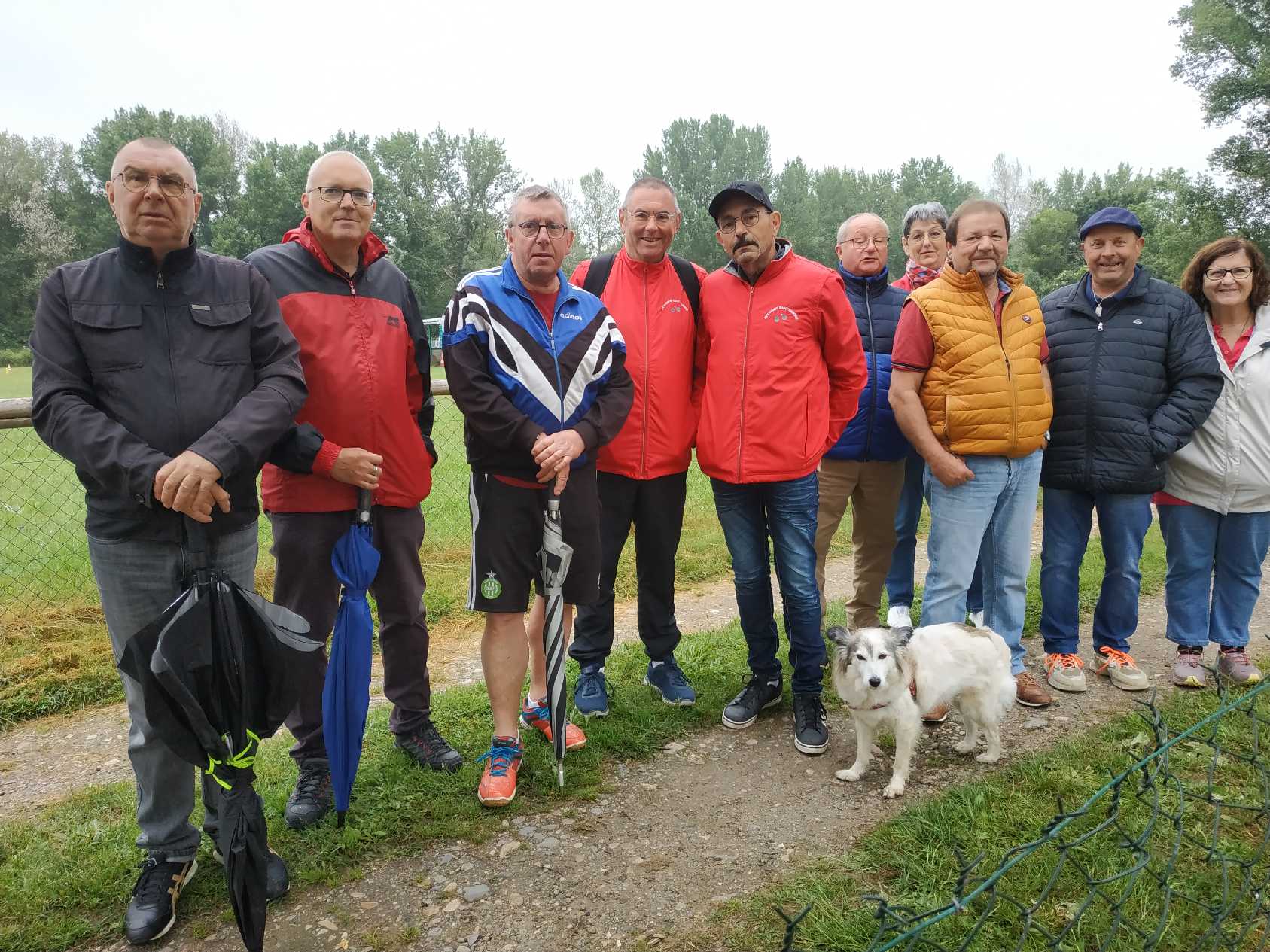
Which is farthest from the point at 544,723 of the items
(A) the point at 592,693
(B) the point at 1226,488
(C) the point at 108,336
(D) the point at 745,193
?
(B) the point at 1226,488

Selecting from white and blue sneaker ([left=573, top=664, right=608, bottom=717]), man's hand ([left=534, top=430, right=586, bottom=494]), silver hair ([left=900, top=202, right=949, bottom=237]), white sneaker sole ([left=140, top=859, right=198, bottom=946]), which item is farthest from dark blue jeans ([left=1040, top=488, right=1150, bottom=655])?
white sneaker sole ([left=140, top=859, right=198, bottom=946])

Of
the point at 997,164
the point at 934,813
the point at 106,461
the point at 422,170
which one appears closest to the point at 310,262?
the point at 106,461

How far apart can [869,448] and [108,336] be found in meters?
3.78

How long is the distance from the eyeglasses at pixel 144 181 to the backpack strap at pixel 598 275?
1.88 meters

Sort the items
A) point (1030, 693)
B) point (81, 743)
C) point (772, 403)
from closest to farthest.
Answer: point (772, 403) → point (81, 743) → point (1030, 693)

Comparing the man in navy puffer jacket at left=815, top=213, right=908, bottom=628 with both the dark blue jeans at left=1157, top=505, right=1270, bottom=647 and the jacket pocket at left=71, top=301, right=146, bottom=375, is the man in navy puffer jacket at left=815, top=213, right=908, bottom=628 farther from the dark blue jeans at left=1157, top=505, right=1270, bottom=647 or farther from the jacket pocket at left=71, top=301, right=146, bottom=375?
the jacket pocket at left=71, top=301, right=146, bottom=375

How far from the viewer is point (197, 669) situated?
2.40m

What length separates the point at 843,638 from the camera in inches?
138

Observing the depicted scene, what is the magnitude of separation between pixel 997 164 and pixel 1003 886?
79.7 meters

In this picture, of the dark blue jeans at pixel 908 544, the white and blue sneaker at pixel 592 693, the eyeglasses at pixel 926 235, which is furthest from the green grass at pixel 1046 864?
the eyeglasses at pixel 926 235

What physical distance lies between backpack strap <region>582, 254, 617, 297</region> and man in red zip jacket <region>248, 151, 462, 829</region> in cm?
93

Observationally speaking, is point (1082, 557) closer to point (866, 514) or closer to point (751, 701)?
point (866, 514)

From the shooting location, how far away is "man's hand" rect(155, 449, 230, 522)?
239cm

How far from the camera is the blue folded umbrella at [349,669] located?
3047 millimetres
